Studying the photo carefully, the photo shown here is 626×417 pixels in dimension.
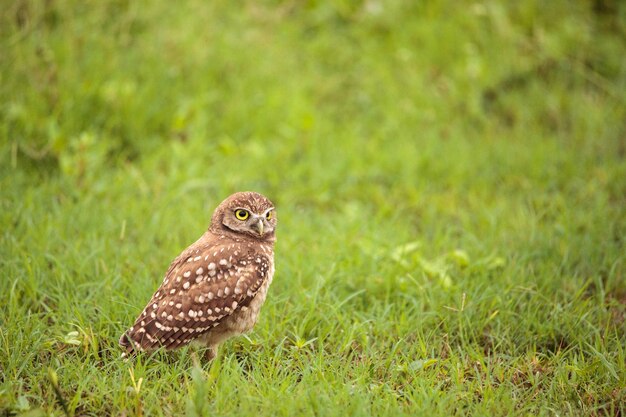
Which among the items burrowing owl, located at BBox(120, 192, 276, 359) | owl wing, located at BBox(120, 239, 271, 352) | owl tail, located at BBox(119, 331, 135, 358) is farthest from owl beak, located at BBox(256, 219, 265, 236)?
owl tail, located at BBox(119, 331, 135, 358)

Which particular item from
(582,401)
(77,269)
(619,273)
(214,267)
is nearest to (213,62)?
(77,269)

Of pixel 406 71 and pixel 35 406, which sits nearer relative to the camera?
pixel 35 406

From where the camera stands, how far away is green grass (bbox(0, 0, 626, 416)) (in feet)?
12.3

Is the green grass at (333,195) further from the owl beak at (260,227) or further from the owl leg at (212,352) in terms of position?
the owl beak at (260,227)

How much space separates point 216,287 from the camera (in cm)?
387

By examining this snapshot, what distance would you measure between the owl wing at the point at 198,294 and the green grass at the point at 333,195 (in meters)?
0.21

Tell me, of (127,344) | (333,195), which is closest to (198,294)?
(127,344)

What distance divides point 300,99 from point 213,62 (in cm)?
117

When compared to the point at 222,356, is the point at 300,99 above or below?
above

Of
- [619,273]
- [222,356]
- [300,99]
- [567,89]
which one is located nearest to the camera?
[222,356]

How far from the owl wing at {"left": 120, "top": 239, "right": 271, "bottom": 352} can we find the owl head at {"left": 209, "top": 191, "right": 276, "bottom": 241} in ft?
0.48

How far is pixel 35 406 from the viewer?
3422 mm

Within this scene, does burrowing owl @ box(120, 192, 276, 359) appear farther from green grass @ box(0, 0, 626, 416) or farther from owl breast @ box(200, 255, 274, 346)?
green grass @ box(0, 0, 626, 416)

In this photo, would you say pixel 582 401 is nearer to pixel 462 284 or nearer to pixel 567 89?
pixel 462 284
